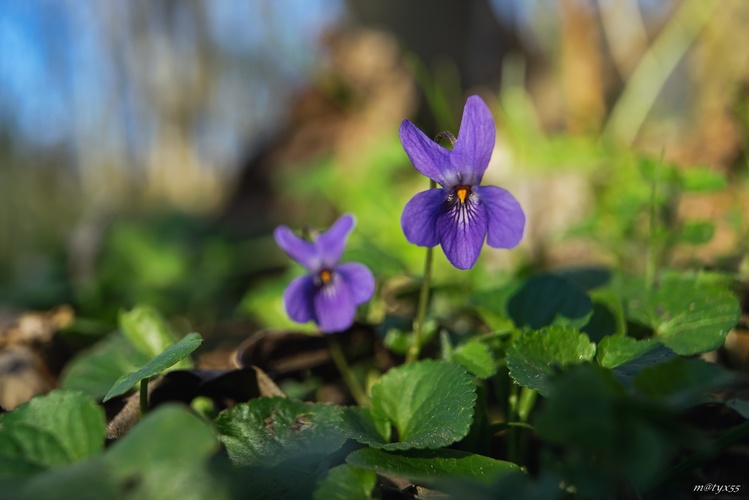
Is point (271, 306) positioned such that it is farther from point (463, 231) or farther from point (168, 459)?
point (168, 459)

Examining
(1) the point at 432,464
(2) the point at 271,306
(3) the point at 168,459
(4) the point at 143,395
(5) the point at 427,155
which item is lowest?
(2) the point at 271,306

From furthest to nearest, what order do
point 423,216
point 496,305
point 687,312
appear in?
point 496,305 < point 687,312 < point 423,216

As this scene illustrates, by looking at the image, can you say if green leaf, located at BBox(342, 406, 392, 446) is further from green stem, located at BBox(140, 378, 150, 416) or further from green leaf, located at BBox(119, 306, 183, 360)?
green leaf, located at BBox(119, 306, 183, 360)

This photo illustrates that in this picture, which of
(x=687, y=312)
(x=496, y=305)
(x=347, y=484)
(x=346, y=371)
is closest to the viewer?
(x=347, y=484)

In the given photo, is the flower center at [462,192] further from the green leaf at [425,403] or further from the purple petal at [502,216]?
the green leaf at [425,403]

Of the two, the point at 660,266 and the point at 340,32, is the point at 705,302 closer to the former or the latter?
the point at 660,266

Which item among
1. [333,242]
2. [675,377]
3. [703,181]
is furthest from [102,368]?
[703,181]
